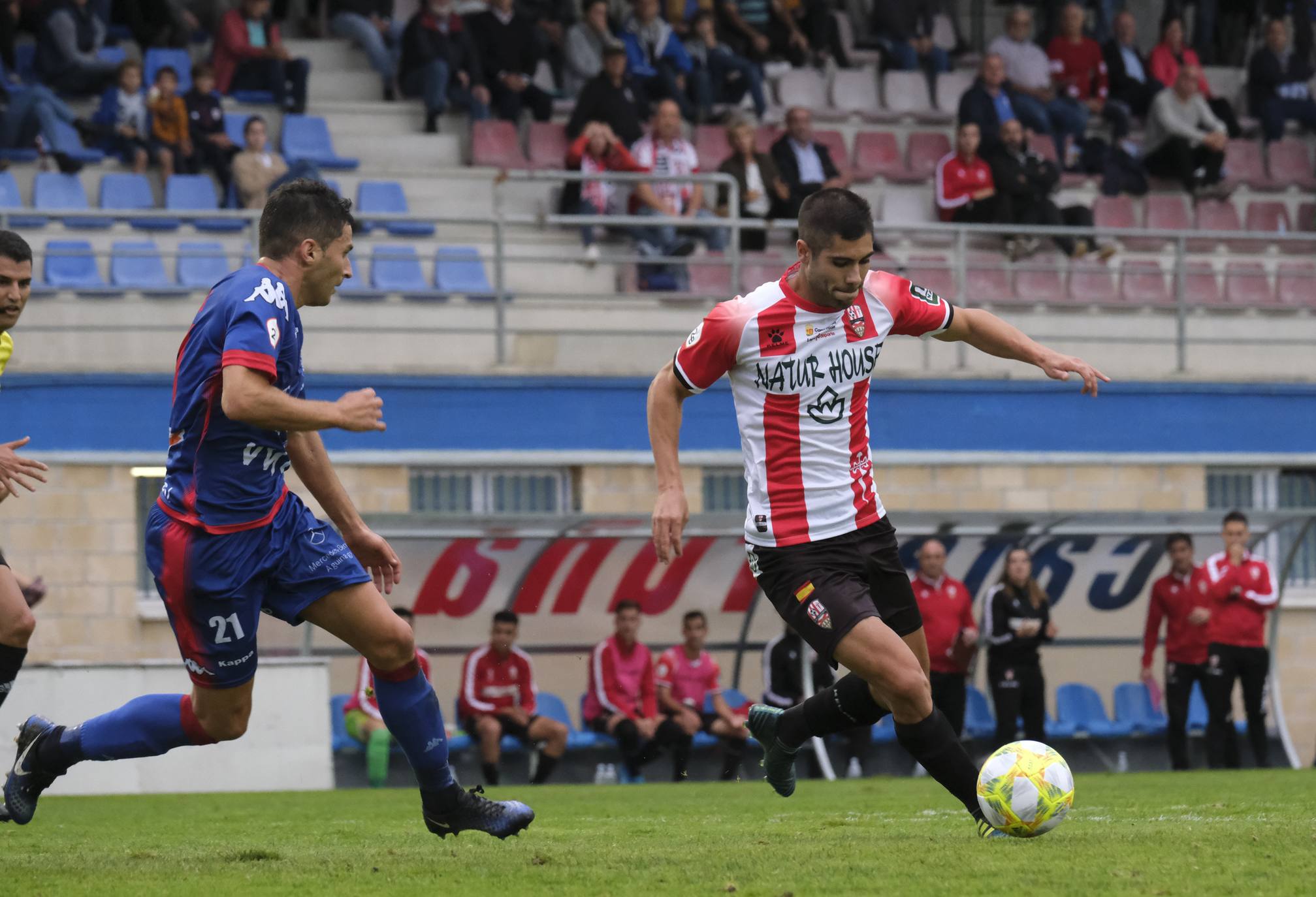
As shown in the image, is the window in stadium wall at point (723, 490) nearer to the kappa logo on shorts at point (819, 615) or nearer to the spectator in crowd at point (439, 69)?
the spectator in crowd at point (439, 69)

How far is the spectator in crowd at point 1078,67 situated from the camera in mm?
22562

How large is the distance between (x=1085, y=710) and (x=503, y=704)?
5141 mm

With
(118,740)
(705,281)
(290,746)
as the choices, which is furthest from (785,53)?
(118,740)

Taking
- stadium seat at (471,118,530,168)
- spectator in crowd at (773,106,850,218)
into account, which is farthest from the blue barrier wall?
stadium seat at (471,118,530,168)

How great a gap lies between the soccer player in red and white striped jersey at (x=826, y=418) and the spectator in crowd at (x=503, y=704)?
753cm

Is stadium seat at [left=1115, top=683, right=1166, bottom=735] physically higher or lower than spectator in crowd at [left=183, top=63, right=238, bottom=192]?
lower

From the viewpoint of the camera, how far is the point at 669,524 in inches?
257

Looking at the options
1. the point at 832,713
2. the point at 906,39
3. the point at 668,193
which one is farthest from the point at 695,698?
the point at 906,39

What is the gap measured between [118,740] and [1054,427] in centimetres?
1225

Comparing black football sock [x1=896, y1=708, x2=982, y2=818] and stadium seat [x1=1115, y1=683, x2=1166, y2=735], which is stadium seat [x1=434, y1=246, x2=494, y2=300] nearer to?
stadium seat [x1=1115, y1=683, x2=1166, y2=735]

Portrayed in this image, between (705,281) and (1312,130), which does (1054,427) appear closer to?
(705,281)

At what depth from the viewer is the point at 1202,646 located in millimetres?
15758

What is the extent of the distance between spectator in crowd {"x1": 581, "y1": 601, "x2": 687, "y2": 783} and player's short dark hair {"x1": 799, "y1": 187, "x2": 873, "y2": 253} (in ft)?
27.4

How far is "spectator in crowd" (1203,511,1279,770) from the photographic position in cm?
1564
